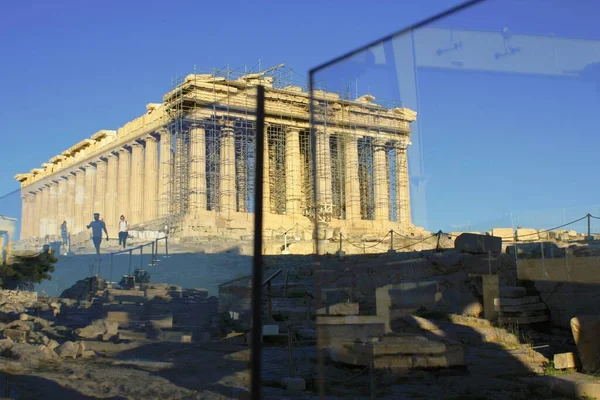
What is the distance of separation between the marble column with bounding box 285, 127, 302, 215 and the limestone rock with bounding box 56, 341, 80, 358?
24213mm

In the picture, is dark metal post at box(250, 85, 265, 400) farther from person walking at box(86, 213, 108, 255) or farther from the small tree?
the small tree

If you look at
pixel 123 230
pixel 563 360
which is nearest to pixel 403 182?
pixel 123 230

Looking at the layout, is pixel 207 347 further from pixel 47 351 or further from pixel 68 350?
pixel 47 351

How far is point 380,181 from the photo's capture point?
7129 mm

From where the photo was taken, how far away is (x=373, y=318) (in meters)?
5.05

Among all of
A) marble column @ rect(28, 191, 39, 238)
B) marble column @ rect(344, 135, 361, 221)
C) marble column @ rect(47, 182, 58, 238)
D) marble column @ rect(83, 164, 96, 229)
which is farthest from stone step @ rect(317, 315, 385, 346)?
marble column @ rect(28, 191, 39, 238)

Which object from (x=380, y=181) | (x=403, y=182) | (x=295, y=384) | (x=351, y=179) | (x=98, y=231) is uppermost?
(x=351, y=179)

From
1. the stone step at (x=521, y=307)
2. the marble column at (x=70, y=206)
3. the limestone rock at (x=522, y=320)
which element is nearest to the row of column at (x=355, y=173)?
the stone step at (x=521, y=307)

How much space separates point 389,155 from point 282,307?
7.18m

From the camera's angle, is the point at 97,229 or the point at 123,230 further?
the point at 123,230

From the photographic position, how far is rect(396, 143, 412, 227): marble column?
16.8ft

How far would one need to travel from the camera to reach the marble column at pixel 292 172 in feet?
104

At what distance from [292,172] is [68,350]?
27.9m

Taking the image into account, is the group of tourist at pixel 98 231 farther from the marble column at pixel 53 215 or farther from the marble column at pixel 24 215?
the marble column at pixel 24 215
